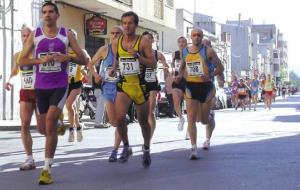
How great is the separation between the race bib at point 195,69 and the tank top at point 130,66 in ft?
6.18

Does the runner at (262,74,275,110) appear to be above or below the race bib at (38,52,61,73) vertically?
below

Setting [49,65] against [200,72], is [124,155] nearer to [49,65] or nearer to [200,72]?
[200,72]

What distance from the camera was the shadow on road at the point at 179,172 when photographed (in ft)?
23.6

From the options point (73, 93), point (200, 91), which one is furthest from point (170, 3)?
point (200, 91)

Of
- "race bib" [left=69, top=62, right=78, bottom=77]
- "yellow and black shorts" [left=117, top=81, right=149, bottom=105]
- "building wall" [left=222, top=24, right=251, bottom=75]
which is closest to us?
"yellow and black shorts" [left=117, top=81, right=149, bottom=105]

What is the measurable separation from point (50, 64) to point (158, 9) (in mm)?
27974

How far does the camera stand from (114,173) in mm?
8141

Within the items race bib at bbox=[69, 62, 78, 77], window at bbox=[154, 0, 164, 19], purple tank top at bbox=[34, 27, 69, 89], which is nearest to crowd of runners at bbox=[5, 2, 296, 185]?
purple tank top at bbox=[34, 27, 69, 89]

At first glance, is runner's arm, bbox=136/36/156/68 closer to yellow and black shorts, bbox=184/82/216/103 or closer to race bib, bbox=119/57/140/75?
race bib, bbox=119/57/140/75

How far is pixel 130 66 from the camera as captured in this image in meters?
8.28

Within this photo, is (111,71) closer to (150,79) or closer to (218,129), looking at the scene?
(150,79)

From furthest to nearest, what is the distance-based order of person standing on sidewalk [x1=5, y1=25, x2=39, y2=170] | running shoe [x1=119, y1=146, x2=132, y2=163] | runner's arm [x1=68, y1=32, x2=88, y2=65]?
running shoe [x1=119, y1=146, x2=132, y2=163] → person standing on sidewalk [x1=5, y1=25, x2=39, y2=170] → runner's arm [x1=68, y1=32, x2=88, y2=65]

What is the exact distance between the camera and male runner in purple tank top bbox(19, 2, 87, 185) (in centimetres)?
734

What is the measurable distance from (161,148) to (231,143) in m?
1.56
